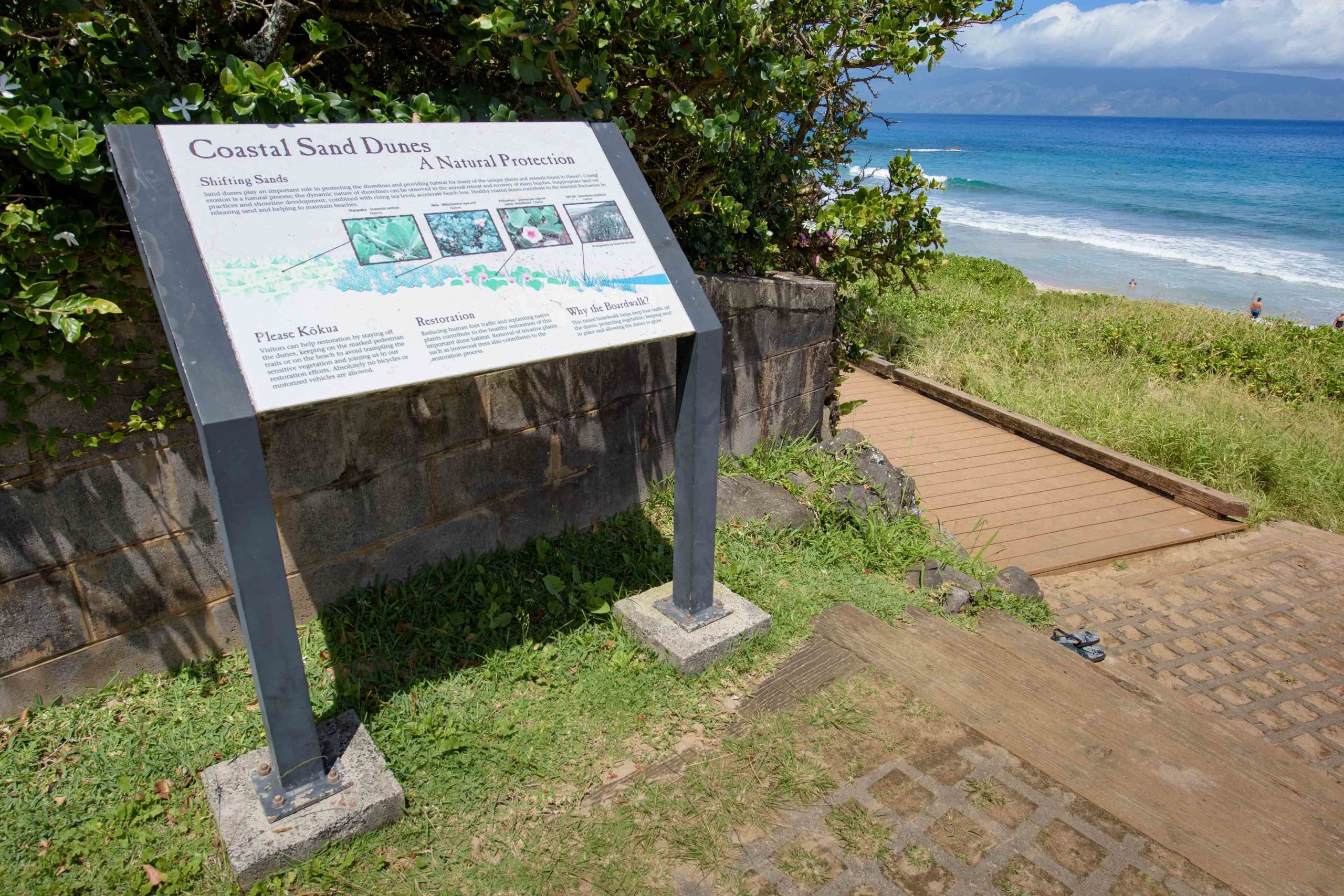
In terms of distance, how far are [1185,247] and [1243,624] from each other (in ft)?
106

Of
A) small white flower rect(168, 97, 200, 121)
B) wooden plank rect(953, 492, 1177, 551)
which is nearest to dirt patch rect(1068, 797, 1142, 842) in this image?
wooden plank rect(953, 492, 1177, 551)

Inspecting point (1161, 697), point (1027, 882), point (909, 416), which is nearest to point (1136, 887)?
point (1027, 882)

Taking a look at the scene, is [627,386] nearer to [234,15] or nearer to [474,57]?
[474,57]

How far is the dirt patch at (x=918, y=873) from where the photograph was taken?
2320mm

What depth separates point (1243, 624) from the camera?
16.0 ft

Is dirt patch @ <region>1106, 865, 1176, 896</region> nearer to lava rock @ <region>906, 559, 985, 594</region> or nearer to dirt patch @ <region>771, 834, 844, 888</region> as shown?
dirt patch @ <region>771, 834, 844, 888</region>

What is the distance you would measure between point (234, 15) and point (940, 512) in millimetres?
5003

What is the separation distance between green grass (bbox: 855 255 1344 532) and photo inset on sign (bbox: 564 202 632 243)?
3.32 m

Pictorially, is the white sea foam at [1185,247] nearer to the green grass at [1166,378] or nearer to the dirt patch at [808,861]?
the green grass at [1166,378]

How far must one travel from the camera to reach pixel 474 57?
3641mm

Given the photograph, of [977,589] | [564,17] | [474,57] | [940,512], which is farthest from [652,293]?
[940,512]

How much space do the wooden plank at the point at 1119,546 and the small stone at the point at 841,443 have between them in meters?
1.21

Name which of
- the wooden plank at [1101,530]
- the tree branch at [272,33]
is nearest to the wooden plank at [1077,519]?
the wooden plank at [1101,530]

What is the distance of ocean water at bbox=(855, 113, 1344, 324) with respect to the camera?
25.8m
